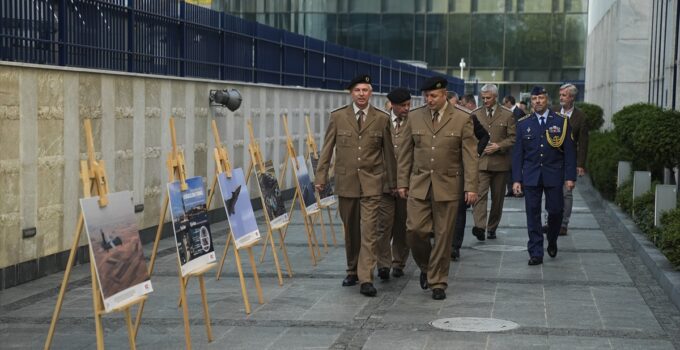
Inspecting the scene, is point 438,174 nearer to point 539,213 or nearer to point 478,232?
point 539,213

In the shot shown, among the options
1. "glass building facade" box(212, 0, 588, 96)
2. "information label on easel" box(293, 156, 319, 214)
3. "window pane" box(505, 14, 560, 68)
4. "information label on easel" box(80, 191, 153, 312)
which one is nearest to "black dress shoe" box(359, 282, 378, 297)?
"information label on easel" box(293, 156, 319, 214)

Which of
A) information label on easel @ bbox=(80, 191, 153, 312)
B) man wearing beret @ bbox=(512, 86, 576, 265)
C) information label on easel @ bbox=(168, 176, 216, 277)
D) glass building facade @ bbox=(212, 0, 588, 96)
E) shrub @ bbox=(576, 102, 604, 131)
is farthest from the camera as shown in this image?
glass building facade @ bbox=(212, 0, 588, 96)

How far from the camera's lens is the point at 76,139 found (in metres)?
13.6

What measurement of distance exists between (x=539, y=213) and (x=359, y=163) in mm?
2899

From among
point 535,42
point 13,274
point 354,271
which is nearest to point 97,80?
point 13,274

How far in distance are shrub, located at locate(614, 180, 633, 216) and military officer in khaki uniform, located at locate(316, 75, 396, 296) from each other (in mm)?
6895

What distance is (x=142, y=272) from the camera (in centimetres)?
836

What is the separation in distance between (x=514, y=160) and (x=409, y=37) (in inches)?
2102

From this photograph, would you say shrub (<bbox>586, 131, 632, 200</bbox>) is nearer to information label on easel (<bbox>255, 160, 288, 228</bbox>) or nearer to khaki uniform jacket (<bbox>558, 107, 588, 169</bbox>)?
khaki uniform jacket (<bbox>558, 107, 588, 169</bbox>)

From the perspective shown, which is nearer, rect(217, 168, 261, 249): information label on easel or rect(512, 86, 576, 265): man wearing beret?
rect(217, 168, 261, 249): information label on easel

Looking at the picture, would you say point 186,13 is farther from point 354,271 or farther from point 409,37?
point 409,37

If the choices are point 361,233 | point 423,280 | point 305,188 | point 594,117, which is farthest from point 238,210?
point 594,117

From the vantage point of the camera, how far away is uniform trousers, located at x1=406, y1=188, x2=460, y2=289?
1166 centimetres

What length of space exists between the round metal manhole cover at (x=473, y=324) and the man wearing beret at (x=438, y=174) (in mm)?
1287
